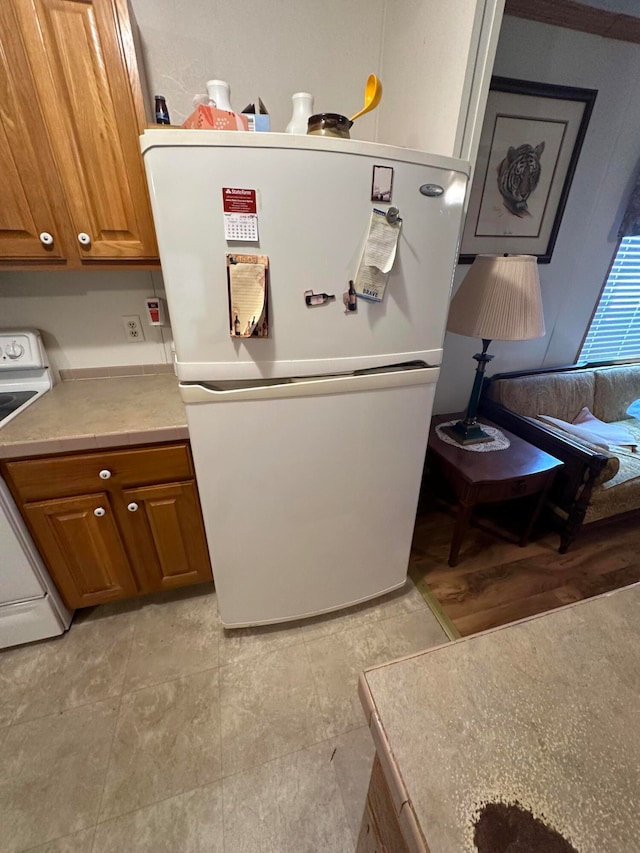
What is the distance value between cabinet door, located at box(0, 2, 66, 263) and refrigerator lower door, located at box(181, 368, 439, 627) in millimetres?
753

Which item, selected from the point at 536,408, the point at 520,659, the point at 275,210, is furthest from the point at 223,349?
the point at 536,408

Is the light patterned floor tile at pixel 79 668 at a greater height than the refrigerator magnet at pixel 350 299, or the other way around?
the refrigerator magnet at pixel 350 299

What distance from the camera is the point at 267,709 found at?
1.23 m

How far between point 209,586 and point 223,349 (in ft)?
4.19

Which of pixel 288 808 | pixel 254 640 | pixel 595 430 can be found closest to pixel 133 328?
pixel 254 640

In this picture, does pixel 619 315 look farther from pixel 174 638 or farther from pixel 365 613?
pixel 174 638

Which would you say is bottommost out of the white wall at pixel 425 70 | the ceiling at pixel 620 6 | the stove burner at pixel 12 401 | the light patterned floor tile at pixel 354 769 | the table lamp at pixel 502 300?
the light patterned floor tile at pixel 354 769

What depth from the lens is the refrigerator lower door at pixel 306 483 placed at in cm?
100

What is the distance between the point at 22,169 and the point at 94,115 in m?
0.27

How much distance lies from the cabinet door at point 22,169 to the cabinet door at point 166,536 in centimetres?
85

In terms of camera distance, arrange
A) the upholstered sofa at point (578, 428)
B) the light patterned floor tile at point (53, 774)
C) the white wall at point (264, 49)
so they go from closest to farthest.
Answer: the light patterned floor tile at point (53, 774) → the white wall at point (264, 49) → the upholstered sofa at point (578, 428)

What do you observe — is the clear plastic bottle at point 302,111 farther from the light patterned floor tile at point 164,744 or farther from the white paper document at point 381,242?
the light patterned floor tile at point 164,744

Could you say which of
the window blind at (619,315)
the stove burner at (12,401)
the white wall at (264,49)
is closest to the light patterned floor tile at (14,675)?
the stove burner at (12,401)

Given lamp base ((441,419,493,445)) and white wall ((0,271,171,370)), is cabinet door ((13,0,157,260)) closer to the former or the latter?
white wall ((0,271,171,370))
